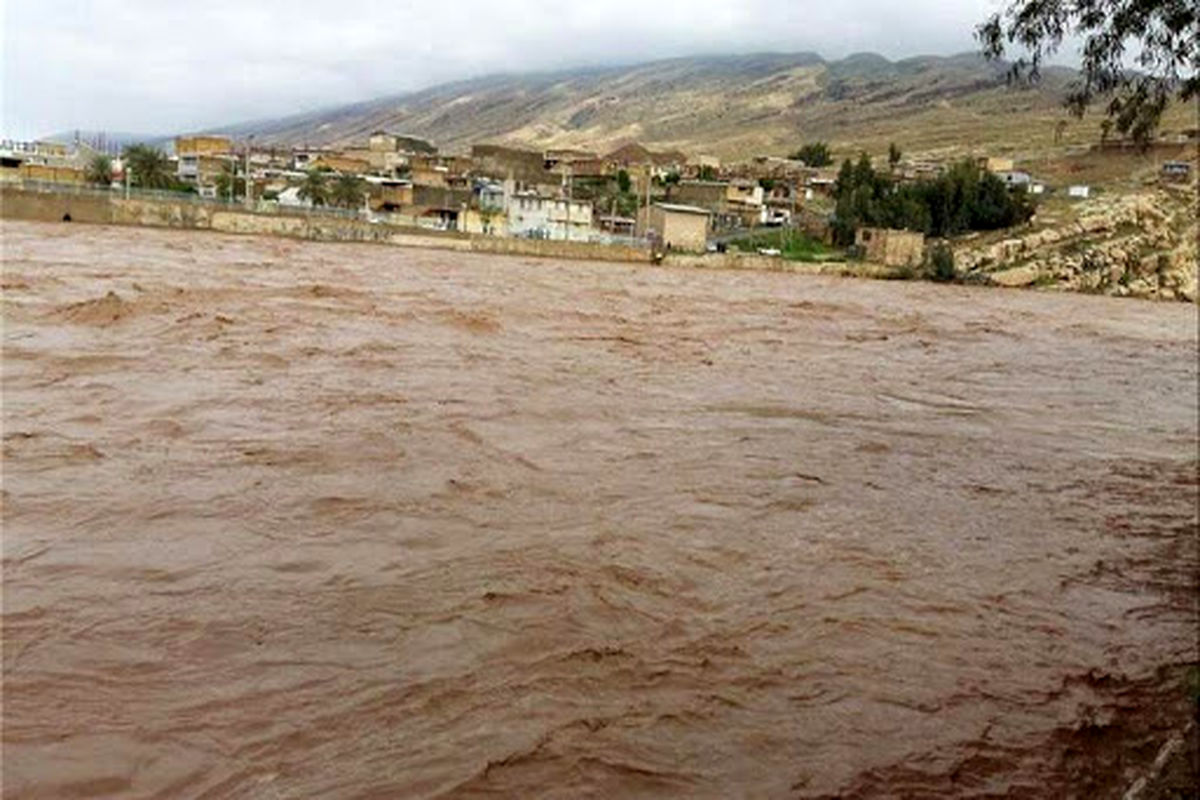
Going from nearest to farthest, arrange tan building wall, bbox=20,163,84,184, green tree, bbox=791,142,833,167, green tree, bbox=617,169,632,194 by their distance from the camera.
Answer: tan building wall, bbox=20,163,84,184
green tree, bbox=617,169,632,194
green tree, bbox=791,142,833,167

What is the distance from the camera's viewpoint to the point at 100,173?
65250 millimetres

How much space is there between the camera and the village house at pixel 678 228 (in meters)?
67.7

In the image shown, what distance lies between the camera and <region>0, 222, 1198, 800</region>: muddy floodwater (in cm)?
530

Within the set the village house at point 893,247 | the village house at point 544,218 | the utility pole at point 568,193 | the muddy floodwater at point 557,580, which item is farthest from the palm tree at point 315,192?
the muddy floodwater at point 557,580

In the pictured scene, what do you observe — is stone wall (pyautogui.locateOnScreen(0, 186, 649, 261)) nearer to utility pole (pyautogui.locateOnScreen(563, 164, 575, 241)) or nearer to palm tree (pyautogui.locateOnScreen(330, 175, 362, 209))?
utility pole (pyautogui.locateOnScreen(563, 164, 575, 241))

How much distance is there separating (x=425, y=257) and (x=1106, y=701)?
46.4 meters

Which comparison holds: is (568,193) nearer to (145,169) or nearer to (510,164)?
(510,164)

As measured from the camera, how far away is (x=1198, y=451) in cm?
1573

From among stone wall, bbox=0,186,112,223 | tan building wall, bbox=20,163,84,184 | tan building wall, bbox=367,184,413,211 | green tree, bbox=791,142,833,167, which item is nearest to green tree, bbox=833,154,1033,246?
tan building wall, bbox=367,184,413,211

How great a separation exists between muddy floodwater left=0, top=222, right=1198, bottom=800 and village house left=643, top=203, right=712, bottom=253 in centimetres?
4987

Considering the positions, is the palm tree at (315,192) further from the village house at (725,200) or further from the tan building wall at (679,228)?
the village house at (725,200)

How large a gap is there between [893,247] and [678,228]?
14312 mm

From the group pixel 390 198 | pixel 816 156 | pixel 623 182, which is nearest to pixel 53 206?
pixel 390 198

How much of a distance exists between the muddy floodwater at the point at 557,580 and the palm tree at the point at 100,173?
5178 centimetres
